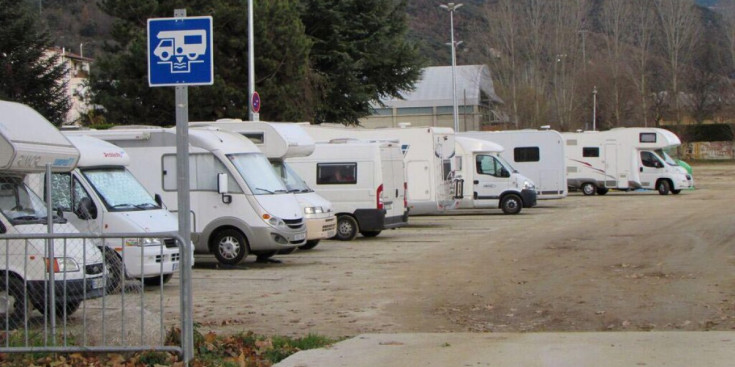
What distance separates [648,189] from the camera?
147 ft

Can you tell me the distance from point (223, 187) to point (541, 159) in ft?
71.2

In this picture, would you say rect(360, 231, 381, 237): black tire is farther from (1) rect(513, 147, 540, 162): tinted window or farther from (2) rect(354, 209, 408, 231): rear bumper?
(1) rect(513, 147, 540, 162): tinted window

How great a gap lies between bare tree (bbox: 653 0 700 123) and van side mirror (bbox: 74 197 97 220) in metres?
82.3

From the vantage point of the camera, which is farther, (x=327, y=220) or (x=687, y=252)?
(x=327, y=220)

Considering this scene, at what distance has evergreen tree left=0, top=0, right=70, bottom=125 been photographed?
3312 centimetres

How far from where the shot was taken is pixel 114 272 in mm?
9391

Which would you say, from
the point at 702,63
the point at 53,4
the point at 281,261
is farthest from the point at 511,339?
the point at 53,4

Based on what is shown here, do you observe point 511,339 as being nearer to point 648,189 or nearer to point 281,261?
point 281,261

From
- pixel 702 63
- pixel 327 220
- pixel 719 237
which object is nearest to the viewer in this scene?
pixel 327 220

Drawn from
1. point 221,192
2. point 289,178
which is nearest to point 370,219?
point 289,178

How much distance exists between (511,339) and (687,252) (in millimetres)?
10339

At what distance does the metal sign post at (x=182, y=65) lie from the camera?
8.57 metres

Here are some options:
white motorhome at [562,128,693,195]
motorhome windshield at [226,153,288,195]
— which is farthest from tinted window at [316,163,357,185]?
white motorhome at [562,128,693,195]

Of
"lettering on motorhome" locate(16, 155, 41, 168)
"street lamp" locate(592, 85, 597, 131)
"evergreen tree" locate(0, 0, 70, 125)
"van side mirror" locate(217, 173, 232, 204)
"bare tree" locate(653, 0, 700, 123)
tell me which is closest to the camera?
"lettering on motorhome" locate(16, 155, 41, 168)
